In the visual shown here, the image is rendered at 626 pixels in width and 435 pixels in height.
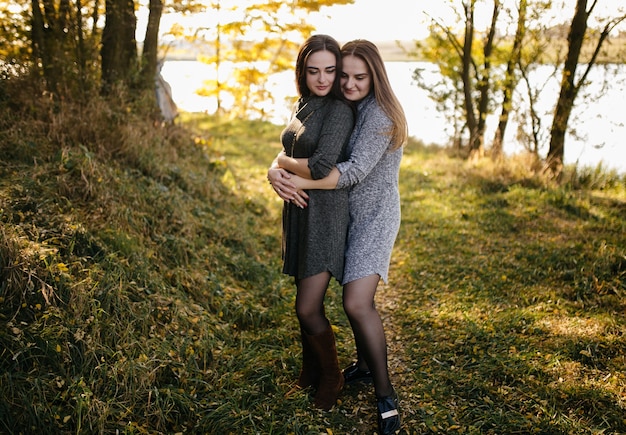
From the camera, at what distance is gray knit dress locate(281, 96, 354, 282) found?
2.85 meters

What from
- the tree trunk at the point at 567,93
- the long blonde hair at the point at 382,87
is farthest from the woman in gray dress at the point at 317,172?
the tree trunk at the point at 567,93

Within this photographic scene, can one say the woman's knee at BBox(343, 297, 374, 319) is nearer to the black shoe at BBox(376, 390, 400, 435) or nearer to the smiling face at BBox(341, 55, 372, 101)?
the black shoe at BBox(376, 390, 400, 435)

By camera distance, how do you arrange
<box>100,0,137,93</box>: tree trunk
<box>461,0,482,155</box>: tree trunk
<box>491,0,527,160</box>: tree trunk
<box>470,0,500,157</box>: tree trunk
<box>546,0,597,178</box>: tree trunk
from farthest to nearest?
<box>461,0,482,155</box>: tree trunk → <box>470,0,500,157</box>: tree trunk → <box>491,0,527,160</box>: tree trunk → <box>546,0,597,178</box>: tree trunk → <box>100,0,137,93</box>: tree trunk

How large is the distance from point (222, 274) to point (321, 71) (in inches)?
95.6

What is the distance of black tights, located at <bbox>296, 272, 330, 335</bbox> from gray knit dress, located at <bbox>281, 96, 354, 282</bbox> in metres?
0.06

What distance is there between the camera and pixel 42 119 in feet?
17.2

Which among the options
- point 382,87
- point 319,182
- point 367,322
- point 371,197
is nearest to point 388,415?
point 367,322

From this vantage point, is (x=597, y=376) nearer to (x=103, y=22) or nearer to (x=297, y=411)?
(x=297, y=411)

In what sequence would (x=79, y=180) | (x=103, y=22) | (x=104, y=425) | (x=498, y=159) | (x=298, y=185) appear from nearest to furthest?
(x=104, y=425), (x=298, y=185), (x=79, y=180), (x=103, y=22), (x=498, y=159)

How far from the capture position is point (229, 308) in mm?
4254

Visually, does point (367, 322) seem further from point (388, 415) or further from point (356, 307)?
point (388, 415)

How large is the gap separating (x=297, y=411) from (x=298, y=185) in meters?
1.33

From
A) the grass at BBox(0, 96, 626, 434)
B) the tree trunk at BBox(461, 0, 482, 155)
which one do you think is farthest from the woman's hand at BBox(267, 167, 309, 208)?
the tree trunk at BBox(461, 0, 482, 155)

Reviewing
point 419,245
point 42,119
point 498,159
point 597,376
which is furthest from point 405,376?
point 498,159
